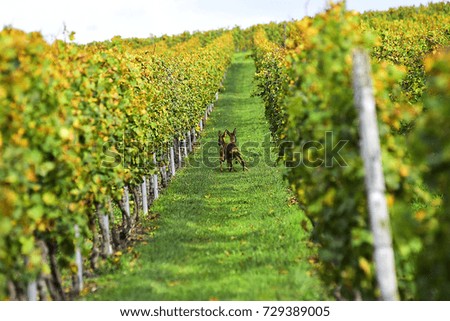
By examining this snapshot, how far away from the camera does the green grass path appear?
30.8ft

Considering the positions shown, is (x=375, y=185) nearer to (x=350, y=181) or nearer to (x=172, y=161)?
(x=350, y=181)

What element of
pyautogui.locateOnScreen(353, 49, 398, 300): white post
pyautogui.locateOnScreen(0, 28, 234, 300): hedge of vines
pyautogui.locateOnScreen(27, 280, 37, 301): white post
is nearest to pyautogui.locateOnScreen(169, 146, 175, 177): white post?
pyautogui.locateOnScreen(0, 28, 234, 300): hedge of vines

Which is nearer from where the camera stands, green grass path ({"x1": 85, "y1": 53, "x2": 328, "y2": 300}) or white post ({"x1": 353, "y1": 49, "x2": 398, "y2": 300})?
white post ({"x1": 353, "y1": 49, "x2": 398, "y2": 300})

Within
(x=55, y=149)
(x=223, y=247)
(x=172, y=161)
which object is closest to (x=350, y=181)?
(x=55, y=149)

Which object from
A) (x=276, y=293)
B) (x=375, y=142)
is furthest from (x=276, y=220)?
(x=375, y=142)

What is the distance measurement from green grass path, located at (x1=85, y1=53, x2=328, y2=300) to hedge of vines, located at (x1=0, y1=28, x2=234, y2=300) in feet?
3.63

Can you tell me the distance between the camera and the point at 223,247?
12.3 meters

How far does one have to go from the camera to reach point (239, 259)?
11312mm

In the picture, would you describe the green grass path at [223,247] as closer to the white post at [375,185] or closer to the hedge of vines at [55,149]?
the hedge of vines at [55,149]

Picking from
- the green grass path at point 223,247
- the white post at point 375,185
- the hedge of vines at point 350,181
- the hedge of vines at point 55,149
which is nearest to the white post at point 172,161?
the green grass path at point 223,247

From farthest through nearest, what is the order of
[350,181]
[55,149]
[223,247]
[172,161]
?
1. [172,161]
2. [223,247]
3. [55,149]
4. [350,181]

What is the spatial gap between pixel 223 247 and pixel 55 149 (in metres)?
A: 5.06

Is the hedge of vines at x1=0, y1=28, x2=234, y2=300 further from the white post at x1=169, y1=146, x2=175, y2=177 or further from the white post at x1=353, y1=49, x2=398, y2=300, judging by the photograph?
the white post at x1=169, y1=146, x2=175, y2=177

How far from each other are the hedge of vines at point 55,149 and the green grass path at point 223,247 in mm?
1105
